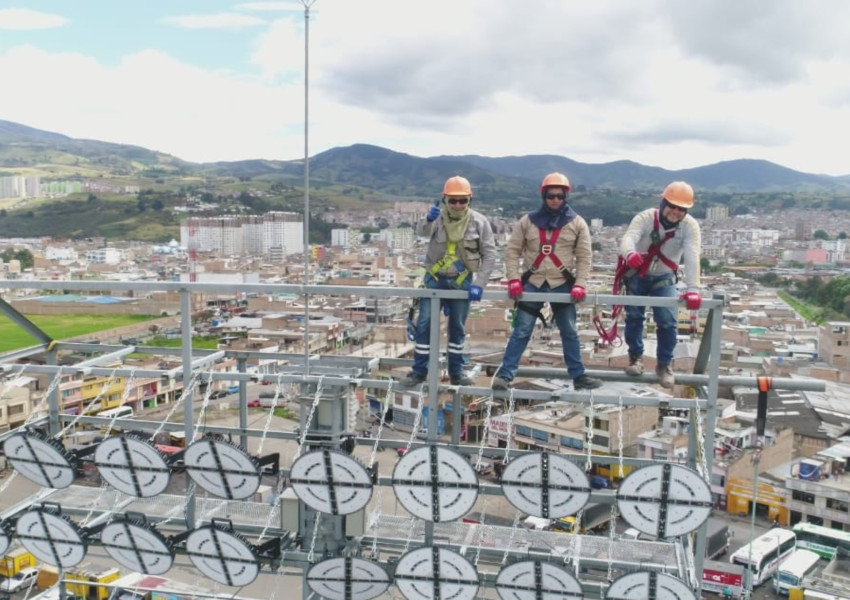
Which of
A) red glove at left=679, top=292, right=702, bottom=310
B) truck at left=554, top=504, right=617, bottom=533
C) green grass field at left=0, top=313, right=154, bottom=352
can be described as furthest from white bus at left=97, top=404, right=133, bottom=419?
green grass field at left=0, top=313, right=154, bottom=352

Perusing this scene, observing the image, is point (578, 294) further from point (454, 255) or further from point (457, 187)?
point (457, 187)

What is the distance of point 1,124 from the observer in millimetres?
128500

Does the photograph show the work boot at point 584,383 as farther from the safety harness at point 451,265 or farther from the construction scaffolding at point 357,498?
the safety harness at point 451,265

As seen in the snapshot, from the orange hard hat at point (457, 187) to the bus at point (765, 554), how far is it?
1055 centimetres

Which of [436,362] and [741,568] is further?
[741,568]

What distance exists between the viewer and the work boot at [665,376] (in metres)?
3.14

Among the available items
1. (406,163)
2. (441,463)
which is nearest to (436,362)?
(441,463)

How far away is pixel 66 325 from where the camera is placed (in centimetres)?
3294

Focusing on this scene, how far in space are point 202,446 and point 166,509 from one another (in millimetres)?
767

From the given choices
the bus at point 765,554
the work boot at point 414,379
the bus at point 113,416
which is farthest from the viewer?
the bus at point 765,554

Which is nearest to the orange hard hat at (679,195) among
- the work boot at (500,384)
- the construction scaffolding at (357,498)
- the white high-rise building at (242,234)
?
the construction scaffolding at (357,498)

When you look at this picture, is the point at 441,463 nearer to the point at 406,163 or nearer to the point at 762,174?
the point at 406,163

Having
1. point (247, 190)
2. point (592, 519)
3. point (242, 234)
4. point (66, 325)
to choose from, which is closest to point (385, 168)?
point (247, 190)

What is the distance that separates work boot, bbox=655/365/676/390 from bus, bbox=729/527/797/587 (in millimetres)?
9803
